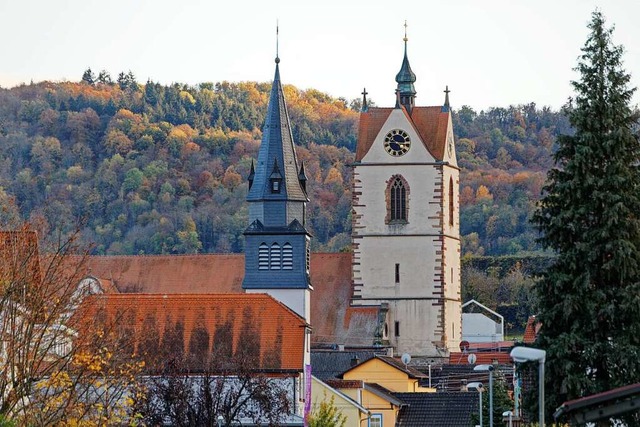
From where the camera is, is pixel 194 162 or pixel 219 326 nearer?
pixel 219 326

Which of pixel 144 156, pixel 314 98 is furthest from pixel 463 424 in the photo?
pixel 314 98

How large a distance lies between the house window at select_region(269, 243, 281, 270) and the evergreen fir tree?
34484mm

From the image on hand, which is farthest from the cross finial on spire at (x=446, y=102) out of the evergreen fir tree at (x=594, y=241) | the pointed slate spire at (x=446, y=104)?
the evergreen fir tree at (x=594, y=241)

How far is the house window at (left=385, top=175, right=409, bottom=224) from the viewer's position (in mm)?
86250

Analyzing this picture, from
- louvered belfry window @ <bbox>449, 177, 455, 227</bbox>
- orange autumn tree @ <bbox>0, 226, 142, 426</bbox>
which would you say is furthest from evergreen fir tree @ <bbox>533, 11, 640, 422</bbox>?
A: louvered belfry window @ <bbox>449, 177, 455, 227</bbox>

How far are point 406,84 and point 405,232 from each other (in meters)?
7.46

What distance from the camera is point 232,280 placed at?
89312 mm

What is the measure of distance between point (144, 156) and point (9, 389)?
127507mm

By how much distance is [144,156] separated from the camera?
549 ft

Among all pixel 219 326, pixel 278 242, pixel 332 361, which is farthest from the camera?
pixel 332 361

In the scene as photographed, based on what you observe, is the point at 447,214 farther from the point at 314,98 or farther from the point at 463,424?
the point at 314,98

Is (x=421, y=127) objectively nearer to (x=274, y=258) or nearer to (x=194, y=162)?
(x=274, y=258)

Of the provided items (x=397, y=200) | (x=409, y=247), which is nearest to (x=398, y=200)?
(x=397, y=200)

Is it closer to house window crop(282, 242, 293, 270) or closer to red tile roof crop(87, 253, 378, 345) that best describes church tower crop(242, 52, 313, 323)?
house window crop(282, 242, 293, 270)
